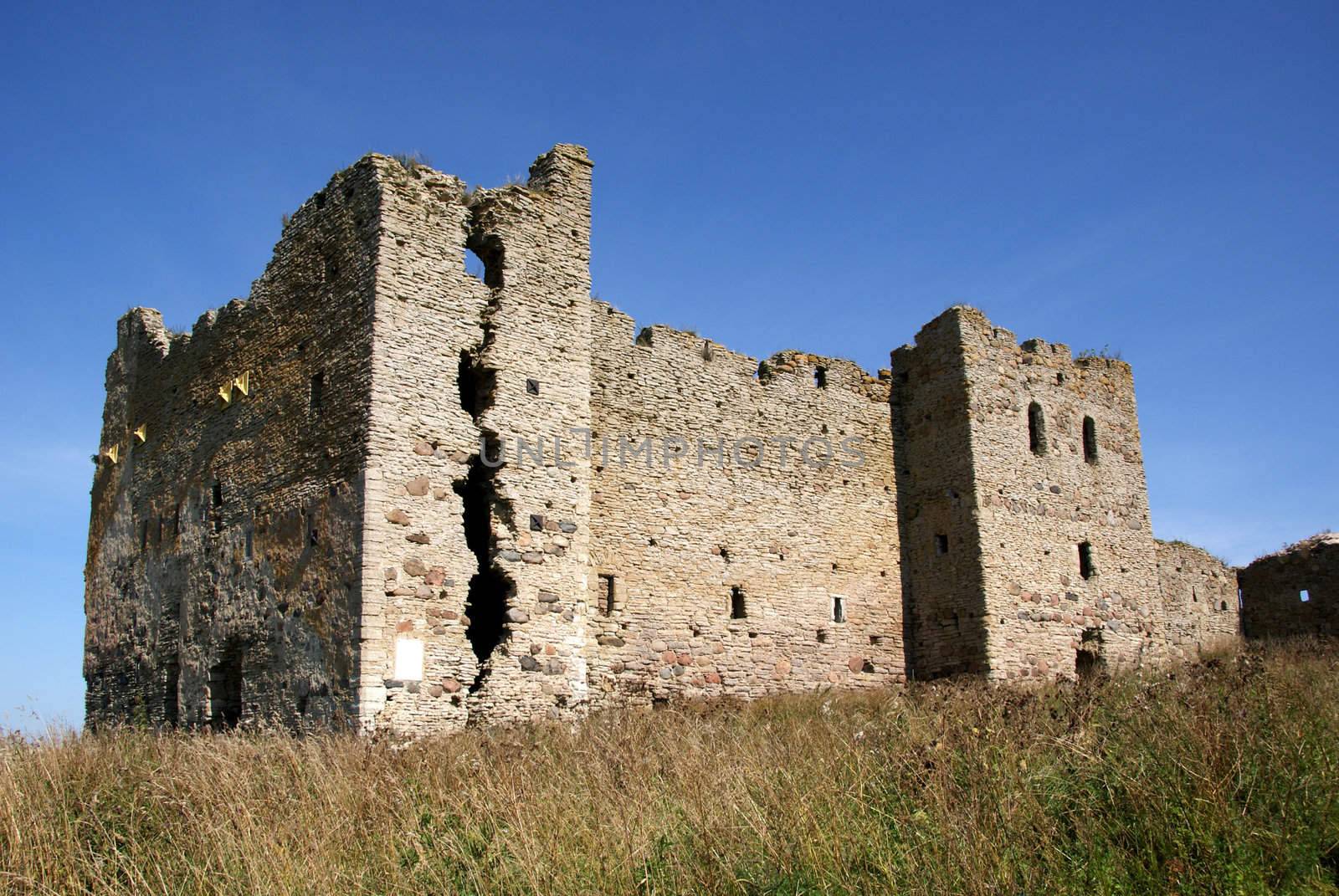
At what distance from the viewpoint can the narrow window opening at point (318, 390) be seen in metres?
12.0

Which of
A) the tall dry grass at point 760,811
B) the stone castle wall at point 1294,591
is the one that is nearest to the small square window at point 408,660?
the tall dry grass at point 760,811

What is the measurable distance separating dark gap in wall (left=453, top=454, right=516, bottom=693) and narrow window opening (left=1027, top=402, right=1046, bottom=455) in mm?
9793

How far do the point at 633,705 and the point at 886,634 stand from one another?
5.08 m

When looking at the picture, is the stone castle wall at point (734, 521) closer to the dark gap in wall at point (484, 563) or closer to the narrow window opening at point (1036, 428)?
the dark gap in wall at point (484, 563)

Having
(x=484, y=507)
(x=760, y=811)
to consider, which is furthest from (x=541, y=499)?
(x=760, y=811)

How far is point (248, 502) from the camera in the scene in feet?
41.9

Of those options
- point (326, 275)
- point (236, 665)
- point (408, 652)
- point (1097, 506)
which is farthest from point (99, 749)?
point (1097, 506)

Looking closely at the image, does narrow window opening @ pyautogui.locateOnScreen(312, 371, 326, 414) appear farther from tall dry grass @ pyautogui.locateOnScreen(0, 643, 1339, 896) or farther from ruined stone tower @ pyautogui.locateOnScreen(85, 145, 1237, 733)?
tall dry grass @ pyautogui.locateOnScreen(0, 643, 1339, 896)

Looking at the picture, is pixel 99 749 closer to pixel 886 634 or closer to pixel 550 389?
pixel 550 389

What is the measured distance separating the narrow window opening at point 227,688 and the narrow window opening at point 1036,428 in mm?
12254

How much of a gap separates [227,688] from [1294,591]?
1972 centimetres

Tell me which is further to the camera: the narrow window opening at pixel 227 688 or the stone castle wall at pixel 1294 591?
the stone castle wall at pixel 1294 591

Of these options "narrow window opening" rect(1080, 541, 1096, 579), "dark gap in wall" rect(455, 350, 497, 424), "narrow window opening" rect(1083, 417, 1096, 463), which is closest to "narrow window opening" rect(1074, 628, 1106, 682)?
"narrow window opening" rect(1080, 541, 1096, 579)

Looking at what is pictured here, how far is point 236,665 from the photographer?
12.7m
